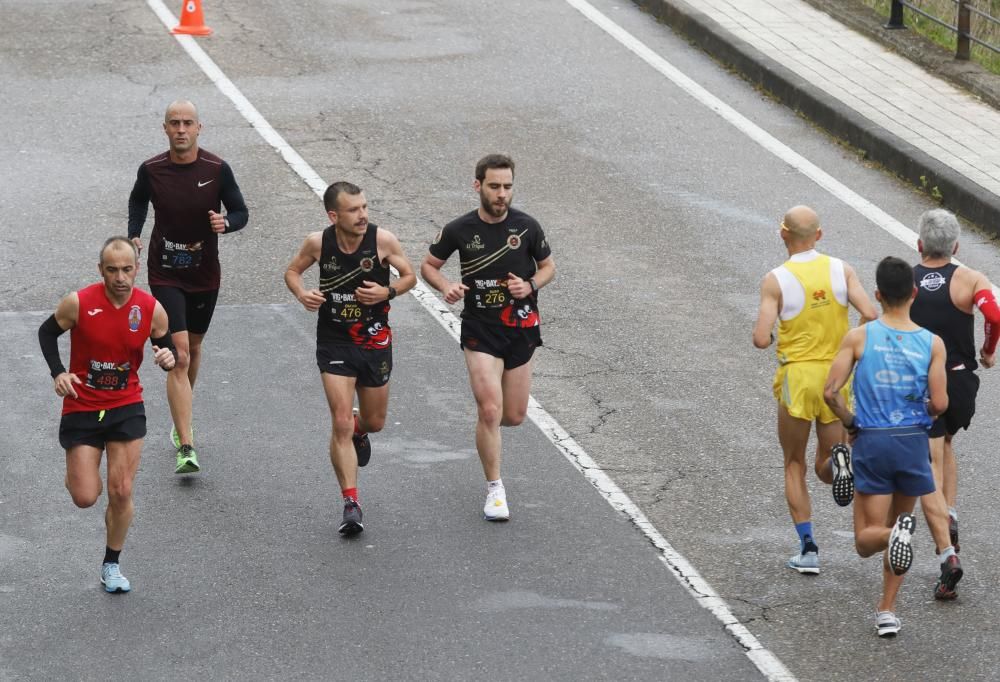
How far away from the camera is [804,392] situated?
8461mm

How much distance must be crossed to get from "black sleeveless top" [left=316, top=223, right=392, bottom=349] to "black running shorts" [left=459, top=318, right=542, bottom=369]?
48 cm

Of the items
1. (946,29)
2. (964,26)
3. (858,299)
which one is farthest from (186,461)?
(946,29)

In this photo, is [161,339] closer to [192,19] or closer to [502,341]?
[502,341]

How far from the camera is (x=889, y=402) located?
311 inches

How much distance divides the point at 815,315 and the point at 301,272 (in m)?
2.89

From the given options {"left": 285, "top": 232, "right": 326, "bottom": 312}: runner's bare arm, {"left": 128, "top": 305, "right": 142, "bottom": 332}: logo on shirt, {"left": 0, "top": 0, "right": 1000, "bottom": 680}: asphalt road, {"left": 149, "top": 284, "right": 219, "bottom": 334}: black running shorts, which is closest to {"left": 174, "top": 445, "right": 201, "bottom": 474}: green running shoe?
{"left": 0, "top": 0, "right": 1000, "bottom": 680}: asphalt road

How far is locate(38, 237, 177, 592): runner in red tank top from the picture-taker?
8.30m

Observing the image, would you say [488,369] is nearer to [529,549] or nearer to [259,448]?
[529,549]

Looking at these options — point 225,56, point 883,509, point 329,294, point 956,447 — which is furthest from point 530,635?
point 225,56

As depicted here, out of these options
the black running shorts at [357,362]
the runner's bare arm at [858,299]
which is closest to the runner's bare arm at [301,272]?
the black running shorts at [357,362]

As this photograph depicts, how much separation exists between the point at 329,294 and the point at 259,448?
1.37 m

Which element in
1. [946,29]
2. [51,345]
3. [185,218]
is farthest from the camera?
[946,29]

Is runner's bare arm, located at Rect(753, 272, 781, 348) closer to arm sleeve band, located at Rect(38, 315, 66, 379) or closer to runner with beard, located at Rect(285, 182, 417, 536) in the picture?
runner with beard, located at Rect(285, 182, 417, 536)

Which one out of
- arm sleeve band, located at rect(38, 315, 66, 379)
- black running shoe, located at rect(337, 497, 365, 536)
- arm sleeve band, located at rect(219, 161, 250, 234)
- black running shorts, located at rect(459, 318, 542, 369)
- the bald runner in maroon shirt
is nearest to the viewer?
arm sleeve band, located at rect(38, 315, 66, 379)
